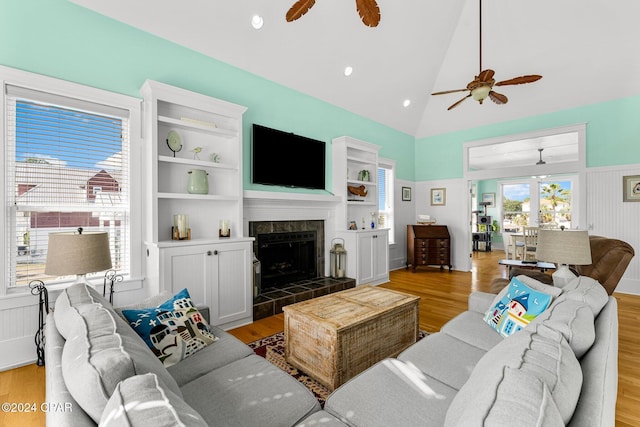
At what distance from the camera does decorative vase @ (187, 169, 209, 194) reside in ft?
10.4

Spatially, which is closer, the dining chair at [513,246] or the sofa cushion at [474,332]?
the sofa cushion at [474,332]

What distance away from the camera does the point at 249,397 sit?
1302mm

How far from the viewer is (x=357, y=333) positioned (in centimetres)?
208

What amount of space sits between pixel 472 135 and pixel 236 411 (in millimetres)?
6473

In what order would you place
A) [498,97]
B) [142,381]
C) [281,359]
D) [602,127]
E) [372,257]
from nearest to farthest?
1. [142,381]
2. [281,359]
3. [498,97]
4. [602,127]
5. [372,257]

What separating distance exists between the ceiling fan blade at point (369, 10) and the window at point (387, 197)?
13.1 ft

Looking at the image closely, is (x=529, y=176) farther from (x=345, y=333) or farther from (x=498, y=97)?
(x=345, y=333)

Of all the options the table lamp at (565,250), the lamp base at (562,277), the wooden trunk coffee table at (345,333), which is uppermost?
the table lamp at (565,250)

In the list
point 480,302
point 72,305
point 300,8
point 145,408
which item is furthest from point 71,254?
point 480,302

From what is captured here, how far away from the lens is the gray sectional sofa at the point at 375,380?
71 cm

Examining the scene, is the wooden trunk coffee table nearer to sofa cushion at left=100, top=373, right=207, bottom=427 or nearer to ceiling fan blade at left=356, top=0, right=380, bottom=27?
sofa cushion at left=100, top=373, right=207, bottom=427

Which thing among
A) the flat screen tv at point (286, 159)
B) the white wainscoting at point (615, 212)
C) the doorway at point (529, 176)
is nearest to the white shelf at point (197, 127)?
the flat screen tv at point (286, 159)

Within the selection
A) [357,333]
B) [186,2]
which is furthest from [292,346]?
[186,2]

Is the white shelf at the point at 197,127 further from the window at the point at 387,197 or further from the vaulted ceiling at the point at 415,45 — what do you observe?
the window at the point at 387,197
